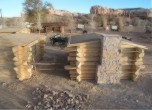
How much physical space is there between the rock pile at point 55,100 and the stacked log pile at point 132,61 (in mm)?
2873

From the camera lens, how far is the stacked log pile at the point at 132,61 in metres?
12.0

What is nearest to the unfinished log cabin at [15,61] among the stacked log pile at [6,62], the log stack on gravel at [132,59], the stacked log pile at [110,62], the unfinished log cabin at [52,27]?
the stacked log pile at [6,62]

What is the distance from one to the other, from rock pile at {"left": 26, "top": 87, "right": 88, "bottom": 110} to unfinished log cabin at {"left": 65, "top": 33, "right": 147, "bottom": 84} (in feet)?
5.31

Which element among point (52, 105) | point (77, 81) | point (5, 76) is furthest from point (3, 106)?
point (77, 81)

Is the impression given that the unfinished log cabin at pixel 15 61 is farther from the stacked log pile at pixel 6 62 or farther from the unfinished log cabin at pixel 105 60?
the unfinished log cabin at pixel 105 60

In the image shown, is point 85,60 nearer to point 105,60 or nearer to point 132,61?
point 105,60

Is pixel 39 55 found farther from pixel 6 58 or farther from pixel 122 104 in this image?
pixel 122 104

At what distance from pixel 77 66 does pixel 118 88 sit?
198cm

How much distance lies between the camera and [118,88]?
11164mm

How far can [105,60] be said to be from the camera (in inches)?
447

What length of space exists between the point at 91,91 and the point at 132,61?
2611 mm

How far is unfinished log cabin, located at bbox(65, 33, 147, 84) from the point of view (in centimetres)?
1134

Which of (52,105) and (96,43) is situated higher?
(96,43)

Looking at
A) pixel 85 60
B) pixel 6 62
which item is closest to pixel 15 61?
pixel 6 62
